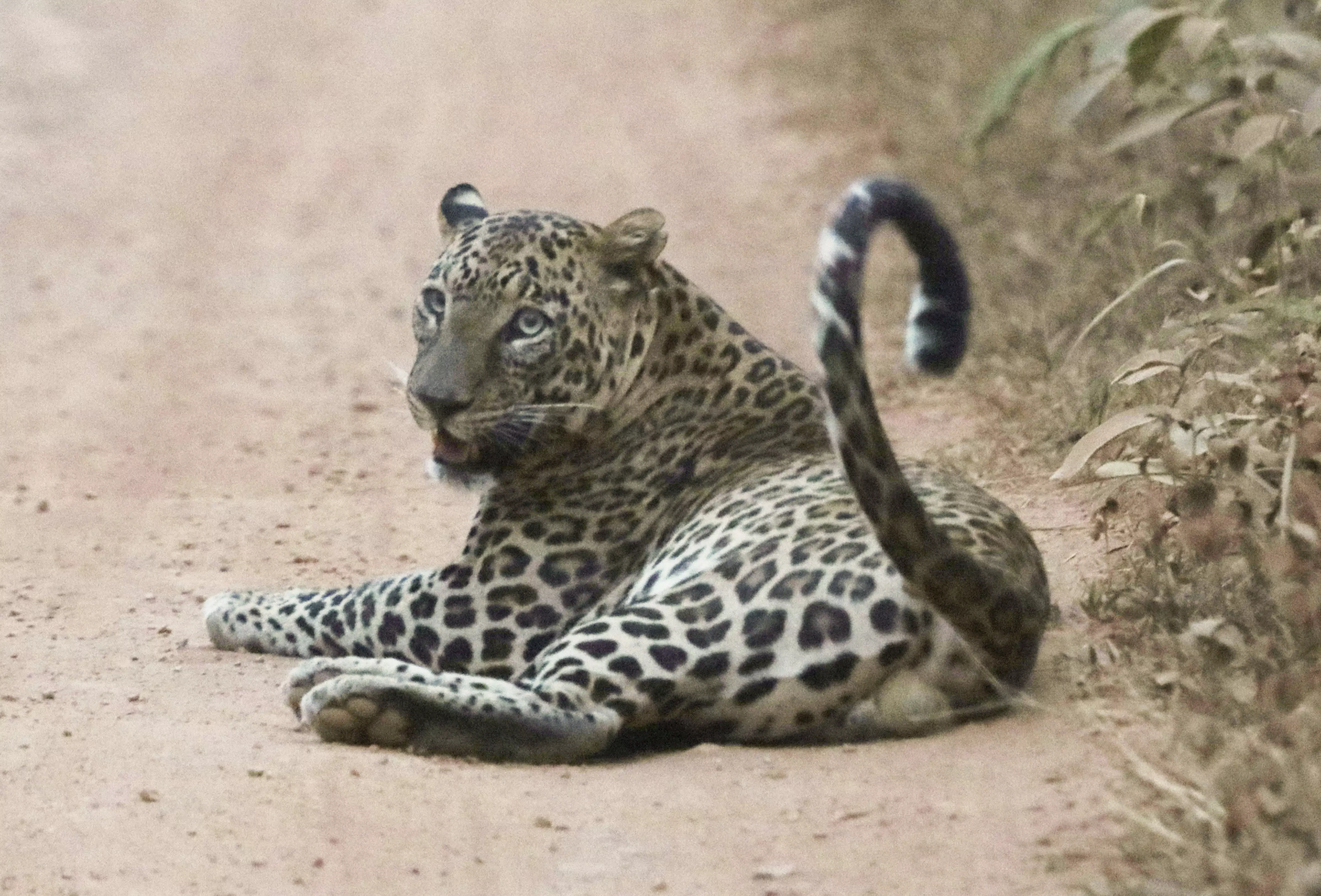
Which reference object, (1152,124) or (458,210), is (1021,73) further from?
(458,210)

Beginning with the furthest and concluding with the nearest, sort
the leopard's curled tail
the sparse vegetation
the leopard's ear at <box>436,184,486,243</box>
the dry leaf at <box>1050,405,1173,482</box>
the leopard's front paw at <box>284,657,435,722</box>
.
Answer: the leopard's ear at <box>436,184,486,243</box>, the dry leaf at <box>1050,405,1173,482</box>, the leopard's front paw at <box>284,657,435,722</box>, the leopard's curled tail, the sparse vegetation

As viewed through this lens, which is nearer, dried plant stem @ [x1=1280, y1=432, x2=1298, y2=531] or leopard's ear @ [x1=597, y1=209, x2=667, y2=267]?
dried plant stem @ [x1=1280, y1=432, x2=1298, y2=531]

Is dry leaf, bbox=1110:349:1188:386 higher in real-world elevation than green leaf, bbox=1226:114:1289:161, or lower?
lower

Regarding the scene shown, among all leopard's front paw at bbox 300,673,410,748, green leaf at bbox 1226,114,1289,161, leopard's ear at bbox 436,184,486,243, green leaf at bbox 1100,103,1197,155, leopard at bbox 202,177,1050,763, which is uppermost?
green leaf at bbox 1100,103,1197,155

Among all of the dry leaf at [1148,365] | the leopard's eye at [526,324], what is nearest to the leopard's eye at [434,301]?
the leopard's eye at [526,324]

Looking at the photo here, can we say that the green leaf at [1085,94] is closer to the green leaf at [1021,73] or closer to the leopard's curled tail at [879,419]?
the green leaf at [1021,73]

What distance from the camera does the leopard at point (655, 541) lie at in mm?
4863

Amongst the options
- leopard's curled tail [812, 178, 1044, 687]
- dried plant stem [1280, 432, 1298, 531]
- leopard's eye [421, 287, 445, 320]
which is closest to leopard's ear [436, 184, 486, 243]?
leopard's eye [421, 287, 445, 320]

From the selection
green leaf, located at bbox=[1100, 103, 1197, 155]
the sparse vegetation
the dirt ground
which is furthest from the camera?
green leaf, located at bbox=[1100, 103, 1197, 155]

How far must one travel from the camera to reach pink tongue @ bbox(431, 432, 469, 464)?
18.7 ft

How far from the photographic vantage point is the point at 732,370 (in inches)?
235

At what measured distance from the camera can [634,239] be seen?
579 cm

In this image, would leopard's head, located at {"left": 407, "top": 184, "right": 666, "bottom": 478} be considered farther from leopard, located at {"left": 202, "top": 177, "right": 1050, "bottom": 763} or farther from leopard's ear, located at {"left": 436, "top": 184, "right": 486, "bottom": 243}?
leopard's ear, located at {"left": 436, "top": 184, "right": 486, "bottom": 243}

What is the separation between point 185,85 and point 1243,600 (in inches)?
421
